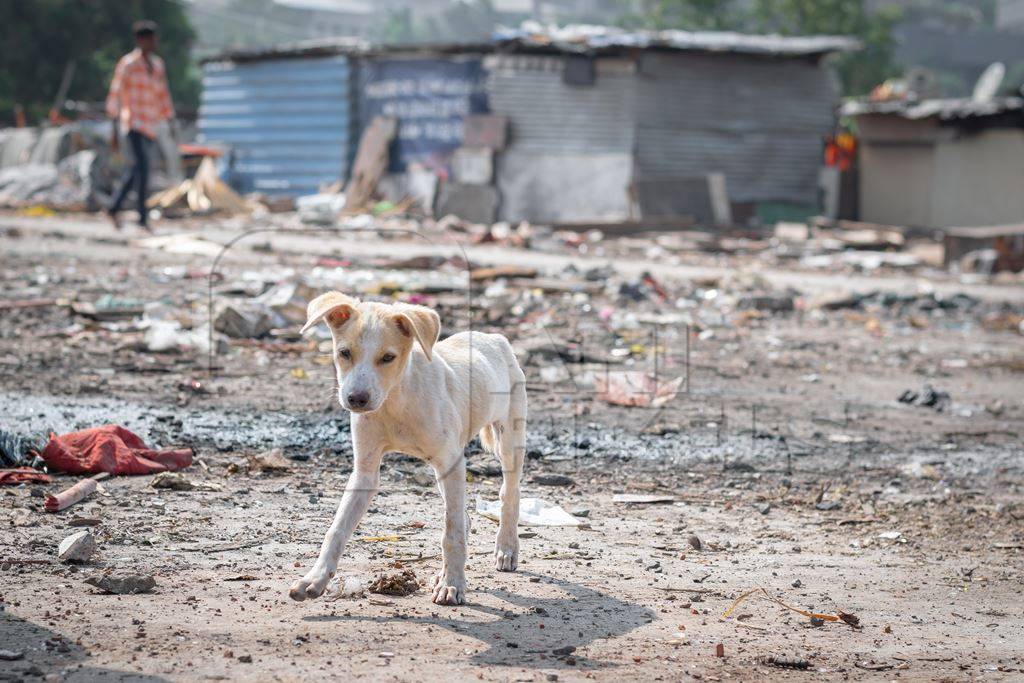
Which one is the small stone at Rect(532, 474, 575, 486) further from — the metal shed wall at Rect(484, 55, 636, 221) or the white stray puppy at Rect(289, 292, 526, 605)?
the metal shed wall at Rect(484, 55, 636, 221)

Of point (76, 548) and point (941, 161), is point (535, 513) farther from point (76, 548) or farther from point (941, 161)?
point (941, 161)

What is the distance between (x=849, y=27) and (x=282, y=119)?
65.2 feet

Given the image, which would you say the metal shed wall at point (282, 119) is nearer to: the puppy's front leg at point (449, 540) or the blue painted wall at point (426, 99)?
the blue painted wall at point (426, 99)

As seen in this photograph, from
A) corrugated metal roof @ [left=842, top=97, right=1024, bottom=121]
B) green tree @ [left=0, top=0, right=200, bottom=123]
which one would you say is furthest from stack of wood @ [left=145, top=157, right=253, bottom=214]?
corrugated metal roof @ [left=842, top=97, right=1024, bottom=121]

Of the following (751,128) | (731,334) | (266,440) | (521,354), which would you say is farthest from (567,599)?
(751,128)

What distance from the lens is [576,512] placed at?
211 inches

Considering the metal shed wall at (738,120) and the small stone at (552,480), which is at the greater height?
the metal shed wall at (738,120)

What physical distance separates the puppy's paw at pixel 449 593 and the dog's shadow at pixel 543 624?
3cm

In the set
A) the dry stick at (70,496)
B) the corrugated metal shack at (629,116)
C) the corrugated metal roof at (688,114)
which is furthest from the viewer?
the corrugated metal roof at (688,114)

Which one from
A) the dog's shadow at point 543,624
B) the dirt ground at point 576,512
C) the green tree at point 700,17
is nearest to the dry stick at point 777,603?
the dirt ground at point 576,512

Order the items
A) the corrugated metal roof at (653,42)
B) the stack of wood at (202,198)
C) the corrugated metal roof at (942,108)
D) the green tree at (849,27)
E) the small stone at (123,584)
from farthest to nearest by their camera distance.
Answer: the green tree at (849,27) < the corrugated metal roof at (942,108) < the corrugated metal roof at (653,42) < the stack of wood at (202,198) < the small stone at (123,584)

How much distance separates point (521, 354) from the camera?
28.8 ft

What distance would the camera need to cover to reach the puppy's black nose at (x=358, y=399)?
3.57m

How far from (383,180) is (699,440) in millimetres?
17455
